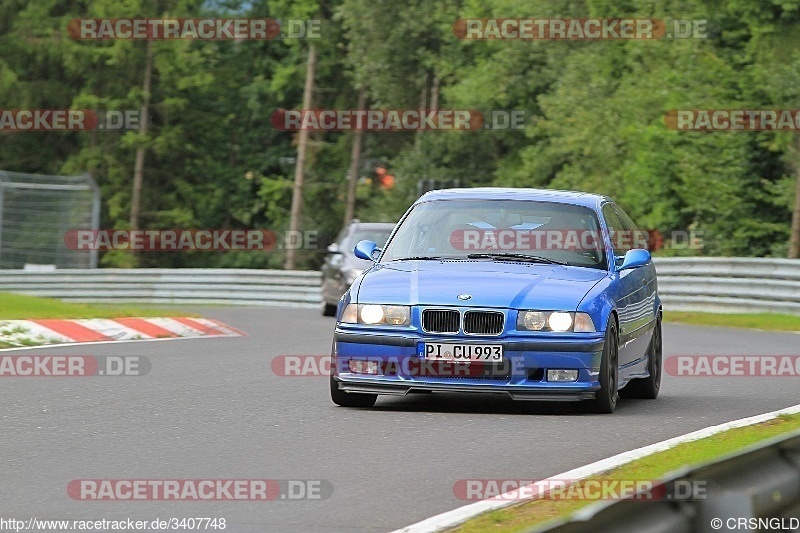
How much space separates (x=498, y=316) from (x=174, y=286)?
27.4 metres

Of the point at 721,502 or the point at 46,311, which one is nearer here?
the point at 721,502

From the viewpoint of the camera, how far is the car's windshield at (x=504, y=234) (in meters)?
12.3

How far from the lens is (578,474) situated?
26.8ft

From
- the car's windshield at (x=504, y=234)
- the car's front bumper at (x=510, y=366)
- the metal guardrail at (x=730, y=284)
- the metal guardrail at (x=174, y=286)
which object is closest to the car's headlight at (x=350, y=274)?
the metal guardrail at (x=730, y=284)

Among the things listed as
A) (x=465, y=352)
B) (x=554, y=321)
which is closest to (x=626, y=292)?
(x=554, y=321)

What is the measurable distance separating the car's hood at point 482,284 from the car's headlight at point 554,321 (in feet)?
0.16

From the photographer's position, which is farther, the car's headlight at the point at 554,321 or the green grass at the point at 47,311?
the green grass at the point at 47,311

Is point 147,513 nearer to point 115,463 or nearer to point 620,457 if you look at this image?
point 115,463

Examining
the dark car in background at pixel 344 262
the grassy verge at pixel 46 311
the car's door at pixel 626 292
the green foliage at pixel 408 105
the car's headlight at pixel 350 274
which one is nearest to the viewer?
the car's door at pixel 626 292

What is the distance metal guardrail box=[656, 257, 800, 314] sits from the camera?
27.8 meters

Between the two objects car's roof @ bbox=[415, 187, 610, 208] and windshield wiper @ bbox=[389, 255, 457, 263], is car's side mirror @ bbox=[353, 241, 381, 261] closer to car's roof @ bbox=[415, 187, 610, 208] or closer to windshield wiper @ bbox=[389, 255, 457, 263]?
windshield wiper @ bbox=[389, 255, 457, 263]

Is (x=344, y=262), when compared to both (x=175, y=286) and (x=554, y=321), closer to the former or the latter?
(x=175, y=286)

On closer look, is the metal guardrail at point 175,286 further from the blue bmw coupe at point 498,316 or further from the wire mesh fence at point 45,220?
the blue bmw coupe at point 498,316

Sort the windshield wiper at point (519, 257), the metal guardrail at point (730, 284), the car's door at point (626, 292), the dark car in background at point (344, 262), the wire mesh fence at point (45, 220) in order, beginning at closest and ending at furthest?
the car's door at point (626, 292) → the windshield wiper at point (519, 257) → the metal guardrail at point (730, 284) → the dark car in background at point (344, 262) → the wire mesh fence at point (45, 220)
